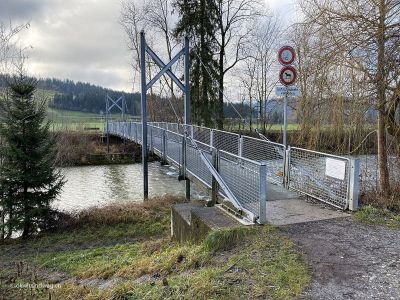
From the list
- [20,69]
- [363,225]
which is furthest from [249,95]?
[363,225]

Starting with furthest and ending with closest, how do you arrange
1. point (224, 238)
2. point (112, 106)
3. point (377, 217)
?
point (112, 106) → point (377, 217) → point (224, 238)

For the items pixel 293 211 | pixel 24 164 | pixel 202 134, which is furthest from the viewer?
pixel 202 134

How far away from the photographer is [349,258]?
8.51 ft

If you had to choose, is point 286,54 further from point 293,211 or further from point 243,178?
point 293,211

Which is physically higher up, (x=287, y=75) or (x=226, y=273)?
(x=287, y=75)

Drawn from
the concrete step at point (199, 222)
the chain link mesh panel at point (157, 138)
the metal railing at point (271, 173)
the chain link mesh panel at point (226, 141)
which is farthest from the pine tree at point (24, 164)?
→ the concrete step at point (199, 222)

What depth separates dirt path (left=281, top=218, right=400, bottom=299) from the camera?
83.7 inches

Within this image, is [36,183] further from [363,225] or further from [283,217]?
[363,225]

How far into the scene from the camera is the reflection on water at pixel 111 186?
10.7 meters

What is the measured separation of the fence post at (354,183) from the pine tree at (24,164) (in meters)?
6.80

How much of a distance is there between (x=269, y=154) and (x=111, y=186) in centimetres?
912

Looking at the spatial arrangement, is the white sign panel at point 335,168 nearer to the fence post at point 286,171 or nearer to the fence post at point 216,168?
the fence post at point 286,171

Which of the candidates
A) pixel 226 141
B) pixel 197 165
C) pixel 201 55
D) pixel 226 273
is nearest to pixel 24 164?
pixel 197 165

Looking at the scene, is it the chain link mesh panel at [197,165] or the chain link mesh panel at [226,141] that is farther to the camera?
the chain link mesh panel at [226,141]
